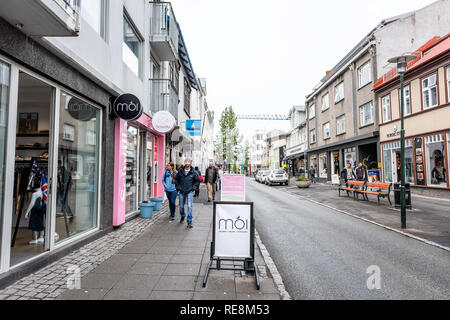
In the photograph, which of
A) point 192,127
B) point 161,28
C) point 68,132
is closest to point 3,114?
point 68,132

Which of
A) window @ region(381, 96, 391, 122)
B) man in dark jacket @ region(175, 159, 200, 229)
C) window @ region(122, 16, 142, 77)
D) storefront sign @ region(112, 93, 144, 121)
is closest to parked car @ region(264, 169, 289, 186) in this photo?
window @ region(381, 96, 391, 122)

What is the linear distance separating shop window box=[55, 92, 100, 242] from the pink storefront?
27.3 inches

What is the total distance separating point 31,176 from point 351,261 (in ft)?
20.0

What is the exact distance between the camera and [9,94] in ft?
12.7

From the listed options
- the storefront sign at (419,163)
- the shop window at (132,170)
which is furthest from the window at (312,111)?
the shop window at (132,170)

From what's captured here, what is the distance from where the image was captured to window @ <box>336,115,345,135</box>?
25.2m

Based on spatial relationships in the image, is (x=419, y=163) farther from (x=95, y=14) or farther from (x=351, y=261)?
(x=95, y=14)

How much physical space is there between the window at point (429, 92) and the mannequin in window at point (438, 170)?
8.91ft

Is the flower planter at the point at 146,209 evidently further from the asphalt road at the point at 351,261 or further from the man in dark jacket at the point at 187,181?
the asphalt road at the point at 351,261

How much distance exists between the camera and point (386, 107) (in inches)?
744

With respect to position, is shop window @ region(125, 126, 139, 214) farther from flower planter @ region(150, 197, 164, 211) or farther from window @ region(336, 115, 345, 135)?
window @ region(336, 115, 345, 135)

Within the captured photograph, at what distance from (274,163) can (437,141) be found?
47.1 meters
